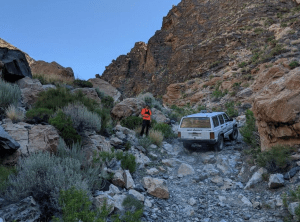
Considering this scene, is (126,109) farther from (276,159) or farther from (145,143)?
(276,159)

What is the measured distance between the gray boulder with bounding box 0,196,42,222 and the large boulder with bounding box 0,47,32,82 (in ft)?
29.5

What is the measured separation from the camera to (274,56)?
19156 millimetres

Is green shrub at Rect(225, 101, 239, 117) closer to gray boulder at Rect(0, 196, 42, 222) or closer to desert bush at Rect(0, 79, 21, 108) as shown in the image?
desert bush at Rect(0, 79, 21, 108)

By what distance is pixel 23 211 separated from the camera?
3121 millimetres

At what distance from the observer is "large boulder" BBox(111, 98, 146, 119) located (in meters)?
11.6

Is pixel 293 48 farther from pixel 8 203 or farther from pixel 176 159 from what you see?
pixel 8 203

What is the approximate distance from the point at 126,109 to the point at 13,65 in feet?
20.1

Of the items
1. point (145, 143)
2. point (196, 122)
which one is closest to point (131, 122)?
point (145, 143)

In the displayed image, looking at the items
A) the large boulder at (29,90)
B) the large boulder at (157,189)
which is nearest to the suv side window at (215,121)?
the large boulder at (157,189)

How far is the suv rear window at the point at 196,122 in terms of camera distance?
8.47 meters

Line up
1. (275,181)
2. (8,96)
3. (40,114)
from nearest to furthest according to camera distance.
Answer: (275,181)
(40,114)
(8,96)

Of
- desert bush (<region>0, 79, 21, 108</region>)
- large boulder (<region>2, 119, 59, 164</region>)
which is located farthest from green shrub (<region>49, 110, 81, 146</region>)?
desert bush (<region>0, 79, 21, 108</region>)

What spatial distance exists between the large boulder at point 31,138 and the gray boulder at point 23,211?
63.2 inches

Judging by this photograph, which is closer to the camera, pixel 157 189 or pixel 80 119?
pixel 157 189
